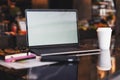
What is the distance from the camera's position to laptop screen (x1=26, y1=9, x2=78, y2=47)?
139cm

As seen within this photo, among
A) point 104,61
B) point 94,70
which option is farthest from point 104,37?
point 94,70

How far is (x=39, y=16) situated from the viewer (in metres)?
1.44

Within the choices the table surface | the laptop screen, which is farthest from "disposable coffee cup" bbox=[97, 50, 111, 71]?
the laptop screen

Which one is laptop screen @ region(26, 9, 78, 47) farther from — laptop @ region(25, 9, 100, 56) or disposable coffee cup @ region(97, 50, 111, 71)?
disposable coffee cup @ region(97, 50, 111, 71)

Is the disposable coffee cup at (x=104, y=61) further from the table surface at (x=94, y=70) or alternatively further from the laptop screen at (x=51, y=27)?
the laptop screen at (x=51, y=27)

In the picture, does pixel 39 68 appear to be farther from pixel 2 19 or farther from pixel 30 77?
pixel 2 19

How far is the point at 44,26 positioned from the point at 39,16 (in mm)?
62

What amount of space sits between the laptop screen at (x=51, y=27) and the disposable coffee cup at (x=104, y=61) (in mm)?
180

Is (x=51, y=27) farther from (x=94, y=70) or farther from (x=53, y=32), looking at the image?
(x=94, y=70)

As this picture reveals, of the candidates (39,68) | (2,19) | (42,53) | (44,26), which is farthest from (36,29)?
(2,19)

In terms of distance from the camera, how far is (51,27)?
146 cm

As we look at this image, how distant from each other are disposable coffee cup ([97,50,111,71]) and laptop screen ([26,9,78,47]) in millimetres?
180

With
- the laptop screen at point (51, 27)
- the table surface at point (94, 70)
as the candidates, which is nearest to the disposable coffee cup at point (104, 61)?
the table surface at point (94, 70)

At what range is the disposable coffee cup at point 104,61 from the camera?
1188mm
